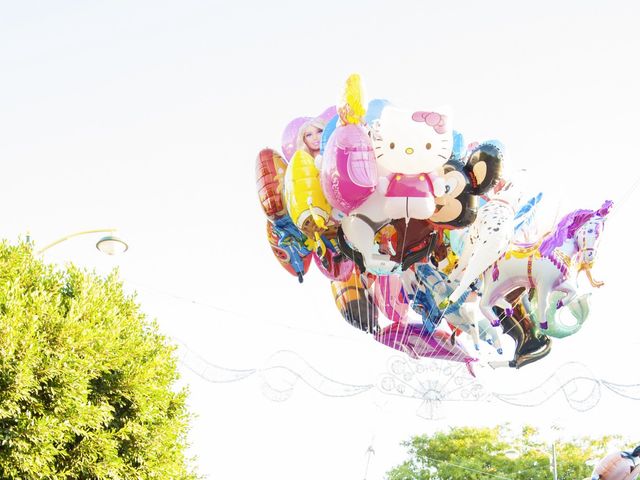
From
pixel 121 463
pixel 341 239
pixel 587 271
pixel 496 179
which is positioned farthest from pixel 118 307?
pixel 587 271

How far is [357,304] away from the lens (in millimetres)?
9586

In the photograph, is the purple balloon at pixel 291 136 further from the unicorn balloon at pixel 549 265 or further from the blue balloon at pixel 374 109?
the unicorn balloon at pixel 549 265

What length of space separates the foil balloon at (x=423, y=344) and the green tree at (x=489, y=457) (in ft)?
50.4

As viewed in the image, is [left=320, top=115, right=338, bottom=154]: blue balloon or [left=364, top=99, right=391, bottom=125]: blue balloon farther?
[left=320, top=115, right=338, bottom=154]: blue balloon

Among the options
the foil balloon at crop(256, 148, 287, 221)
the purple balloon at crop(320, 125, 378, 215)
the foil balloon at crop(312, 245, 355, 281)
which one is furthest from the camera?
the foil balloon at crop(312, 245, 355, 281)

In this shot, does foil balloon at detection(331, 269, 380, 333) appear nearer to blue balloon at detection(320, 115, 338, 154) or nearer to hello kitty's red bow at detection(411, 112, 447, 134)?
blue balloon at detection(320, 115, 338, 154)

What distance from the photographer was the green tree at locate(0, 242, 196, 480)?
22.0 feet

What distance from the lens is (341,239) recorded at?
28.9 ft

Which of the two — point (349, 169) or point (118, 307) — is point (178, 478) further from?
point (349, 169)

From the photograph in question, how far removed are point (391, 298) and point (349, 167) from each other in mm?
2517

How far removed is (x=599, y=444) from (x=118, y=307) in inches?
811

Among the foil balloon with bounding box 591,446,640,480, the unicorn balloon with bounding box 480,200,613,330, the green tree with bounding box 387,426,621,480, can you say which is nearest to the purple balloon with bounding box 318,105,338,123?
the unicorn balloon with bounding box 480,200,613,330

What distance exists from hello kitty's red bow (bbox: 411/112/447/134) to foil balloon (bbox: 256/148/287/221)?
1915 mm

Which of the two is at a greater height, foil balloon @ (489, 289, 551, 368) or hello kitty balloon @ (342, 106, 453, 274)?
hello kitty balloon @ (342, 106, 453, 274)
